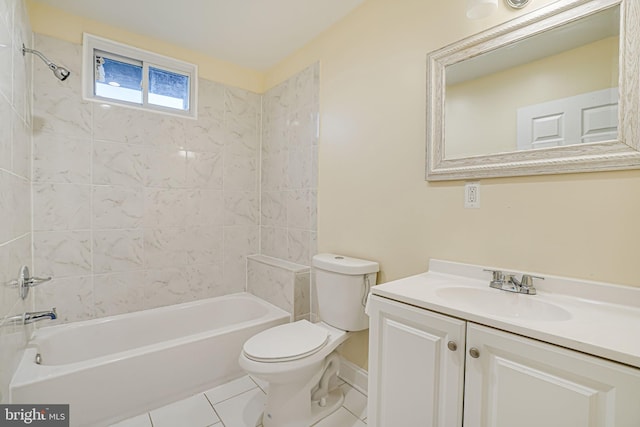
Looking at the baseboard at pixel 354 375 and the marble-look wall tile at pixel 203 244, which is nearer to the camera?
the baseboard at pixel 354 375

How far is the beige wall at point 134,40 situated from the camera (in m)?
1.83

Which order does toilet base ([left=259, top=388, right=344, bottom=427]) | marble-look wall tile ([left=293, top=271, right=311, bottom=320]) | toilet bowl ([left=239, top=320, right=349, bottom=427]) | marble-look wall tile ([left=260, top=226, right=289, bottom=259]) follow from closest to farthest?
1. toilet bowl ([left=239, top=320, right=349, bottom=427])
2. toilet base ([left=259, top=388, right=344, bottom=427])
3. marble-look wall tile ([left=293, top=271, right=311, bottom=320])
4. marble-look wall tile ([left=260, top=226, right=289, bottom=259])

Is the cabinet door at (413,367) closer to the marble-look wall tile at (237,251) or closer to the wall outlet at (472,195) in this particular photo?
the wall outlet at (472,195)

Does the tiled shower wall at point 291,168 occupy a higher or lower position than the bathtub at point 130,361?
higher

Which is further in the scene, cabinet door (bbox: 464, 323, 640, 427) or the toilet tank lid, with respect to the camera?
the toilet tank lid

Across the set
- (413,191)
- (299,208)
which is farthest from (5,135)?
(413,191)

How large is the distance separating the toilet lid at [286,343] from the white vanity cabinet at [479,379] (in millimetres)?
409

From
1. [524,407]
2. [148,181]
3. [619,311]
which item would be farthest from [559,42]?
[148,181]

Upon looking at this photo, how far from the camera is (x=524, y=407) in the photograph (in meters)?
0.78

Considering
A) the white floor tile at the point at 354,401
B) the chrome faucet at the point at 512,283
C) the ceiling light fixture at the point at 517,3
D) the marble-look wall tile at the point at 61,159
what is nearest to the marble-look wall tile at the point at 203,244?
the marble-look wall tile at the point at 61,159

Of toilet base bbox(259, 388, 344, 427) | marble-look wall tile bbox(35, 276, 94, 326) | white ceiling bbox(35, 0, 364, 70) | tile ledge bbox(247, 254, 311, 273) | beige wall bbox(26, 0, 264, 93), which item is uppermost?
white ceiling bbox(35, 0, 364, 70)

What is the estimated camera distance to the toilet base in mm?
1497

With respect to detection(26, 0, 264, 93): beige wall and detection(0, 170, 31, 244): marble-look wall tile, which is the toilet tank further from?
detection(26, 0, 264, 93): beige wall

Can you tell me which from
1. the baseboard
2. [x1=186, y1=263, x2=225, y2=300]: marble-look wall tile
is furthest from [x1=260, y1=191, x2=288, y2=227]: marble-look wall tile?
the baseboard
